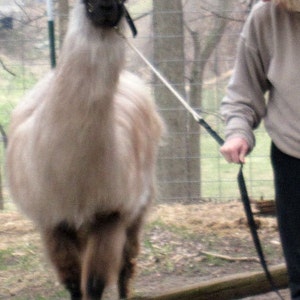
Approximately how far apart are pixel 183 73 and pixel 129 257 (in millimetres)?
2995

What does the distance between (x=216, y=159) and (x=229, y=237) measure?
1.65m

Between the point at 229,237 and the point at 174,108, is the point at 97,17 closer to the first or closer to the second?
the point at 229,237

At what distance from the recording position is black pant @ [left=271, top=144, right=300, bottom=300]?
128 inches

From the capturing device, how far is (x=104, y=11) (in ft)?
12.1

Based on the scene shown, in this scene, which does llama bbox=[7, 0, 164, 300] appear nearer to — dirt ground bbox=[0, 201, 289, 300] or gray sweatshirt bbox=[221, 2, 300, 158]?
dirt ground bbox=[0, 201, 289, 300]

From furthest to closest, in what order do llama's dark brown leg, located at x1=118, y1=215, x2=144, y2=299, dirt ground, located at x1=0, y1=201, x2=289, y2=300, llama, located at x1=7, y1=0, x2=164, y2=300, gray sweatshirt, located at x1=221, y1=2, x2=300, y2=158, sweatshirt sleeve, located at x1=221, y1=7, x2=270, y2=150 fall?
dirt ground, located at x1=0, y1=201, x2=289, y2=300
llama's dark brown leg, located at x1=118, y1=215, x2=144, y2=299
llama, located at x1=7, y1=0, x2=164, y2=300
sweatshirt sleeve, located at x1=221, y1=7, x2=270, y2=150
gray sweatshirt, located at x1=221, y1=2, x2=300, y2=158

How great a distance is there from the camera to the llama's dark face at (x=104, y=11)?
12.1 feet

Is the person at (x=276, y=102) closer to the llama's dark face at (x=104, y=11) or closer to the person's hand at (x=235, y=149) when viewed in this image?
the person's hand at (x=235, y=149)

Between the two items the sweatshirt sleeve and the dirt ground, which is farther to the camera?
the dirt ground

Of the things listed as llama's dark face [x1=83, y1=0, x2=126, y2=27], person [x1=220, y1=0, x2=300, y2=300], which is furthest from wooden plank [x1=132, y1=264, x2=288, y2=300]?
llama's dark face [x1=83, y1=0, x2=126, y2=27]

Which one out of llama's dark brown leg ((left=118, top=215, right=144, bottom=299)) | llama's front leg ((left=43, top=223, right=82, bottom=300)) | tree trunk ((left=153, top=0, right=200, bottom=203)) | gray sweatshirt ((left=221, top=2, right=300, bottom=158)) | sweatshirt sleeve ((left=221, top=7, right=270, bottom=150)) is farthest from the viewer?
tree trunk ((left=153, top=0, right=200, bottom=203))

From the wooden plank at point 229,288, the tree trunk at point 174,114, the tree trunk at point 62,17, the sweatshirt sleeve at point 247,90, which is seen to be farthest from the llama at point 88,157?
the tree trunk at point 174,114

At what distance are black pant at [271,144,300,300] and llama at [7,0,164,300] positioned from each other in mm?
922

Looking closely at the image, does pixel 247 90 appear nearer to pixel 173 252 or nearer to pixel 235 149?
pixel 235 149
